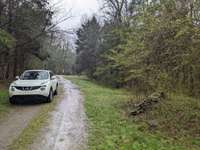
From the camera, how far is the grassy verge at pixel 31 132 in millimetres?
7673

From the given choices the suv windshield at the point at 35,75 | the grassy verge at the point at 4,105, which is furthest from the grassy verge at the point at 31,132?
the suv windshield at the point at 35,75

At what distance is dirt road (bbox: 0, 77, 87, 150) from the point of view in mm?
7769

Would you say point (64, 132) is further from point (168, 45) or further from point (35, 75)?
point (35, 75)

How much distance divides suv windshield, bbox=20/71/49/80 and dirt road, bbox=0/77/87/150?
2642 mm

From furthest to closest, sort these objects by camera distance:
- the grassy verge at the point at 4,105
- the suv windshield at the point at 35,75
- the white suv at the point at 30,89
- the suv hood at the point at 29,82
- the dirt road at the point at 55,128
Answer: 1. the suv windshield at the point at 35,75
2. the suv hood at the point at 29,82
3. the white suv at the point at 30,89
4. the grassy verge at the point at 4,105
5. the dirt road at the point at 55,128

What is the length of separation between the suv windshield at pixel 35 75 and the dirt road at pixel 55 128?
264 cm

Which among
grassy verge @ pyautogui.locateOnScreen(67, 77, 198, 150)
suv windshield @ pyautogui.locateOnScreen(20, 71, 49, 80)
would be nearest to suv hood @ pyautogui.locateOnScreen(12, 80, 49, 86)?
Answer: suv windshield @ pyautogui.locateOnScreen(20, 71, 49, 80)

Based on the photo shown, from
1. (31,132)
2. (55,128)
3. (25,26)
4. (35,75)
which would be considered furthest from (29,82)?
(25,26)

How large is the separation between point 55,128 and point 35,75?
7230 millimetres

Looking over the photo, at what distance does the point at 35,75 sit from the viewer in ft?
53.6

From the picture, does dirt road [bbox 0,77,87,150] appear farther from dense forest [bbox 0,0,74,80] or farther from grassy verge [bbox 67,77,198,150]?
dense forest [bbox 0,0,74,80]

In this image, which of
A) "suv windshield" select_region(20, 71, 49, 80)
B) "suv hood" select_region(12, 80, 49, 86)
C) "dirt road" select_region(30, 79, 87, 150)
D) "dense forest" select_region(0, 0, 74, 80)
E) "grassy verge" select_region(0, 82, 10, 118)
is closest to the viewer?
"dirt road" select_region(30, 79, 87, 150)

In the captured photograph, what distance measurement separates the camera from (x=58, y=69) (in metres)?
85.9

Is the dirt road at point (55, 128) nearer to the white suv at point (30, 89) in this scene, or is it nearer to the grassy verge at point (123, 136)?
the grassy verge at point (123, 136)
